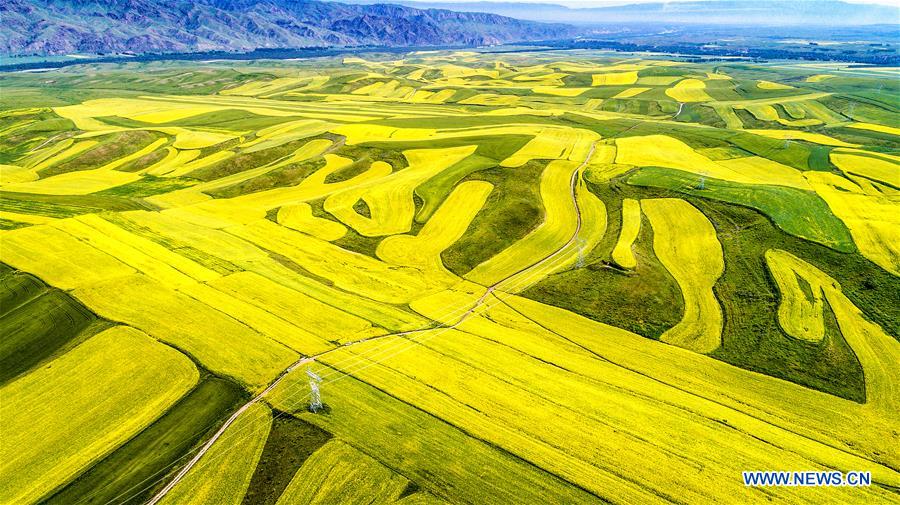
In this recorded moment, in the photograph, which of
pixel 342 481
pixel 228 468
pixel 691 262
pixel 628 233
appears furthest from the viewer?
pixel 628 233

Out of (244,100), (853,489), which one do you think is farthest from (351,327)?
(244,100)

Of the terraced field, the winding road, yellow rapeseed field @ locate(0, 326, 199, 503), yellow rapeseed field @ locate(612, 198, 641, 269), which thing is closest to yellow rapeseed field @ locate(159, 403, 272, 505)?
the terraced field

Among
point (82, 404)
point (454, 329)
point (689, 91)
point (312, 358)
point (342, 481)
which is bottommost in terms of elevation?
point (82, 404)

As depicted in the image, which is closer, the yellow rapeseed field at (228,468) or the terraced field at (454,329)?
the yellow rapeseed field at (228,468)

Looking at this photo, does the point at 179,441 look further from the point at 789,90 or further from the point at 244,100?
the point at 789,90

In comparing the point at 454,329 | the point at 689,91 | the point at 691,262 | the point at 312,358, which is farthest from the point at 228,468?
the point at 689,91

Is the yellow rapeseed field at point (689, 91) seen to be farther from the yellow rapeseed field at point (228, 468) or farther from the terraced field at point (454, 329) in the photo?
the yellow rapeseed field at point (228, 468)

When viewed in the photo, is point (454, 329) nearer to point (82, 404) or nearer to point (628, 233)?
point (82, 404)

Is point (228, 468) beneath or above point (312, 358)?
above

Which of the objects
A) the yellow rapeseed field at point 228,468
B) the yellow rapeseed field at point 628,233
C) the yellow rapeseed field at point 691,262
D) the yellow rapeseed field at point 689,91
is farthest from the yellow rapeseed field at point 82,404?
the yellow rapeseed field at point 689,91
